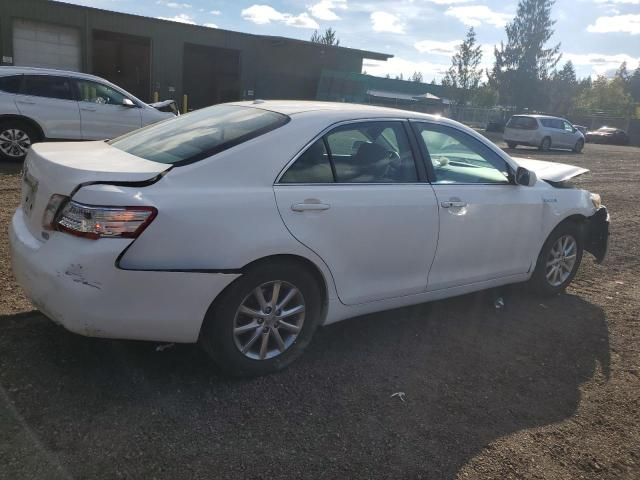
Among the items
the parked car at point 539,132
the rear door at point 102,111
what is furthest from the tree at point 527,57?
the rear door at point 102,111

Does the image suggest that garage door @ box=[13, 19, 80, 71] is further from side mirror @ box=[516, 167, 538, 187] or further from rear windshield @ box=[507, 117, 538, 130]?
side mirror @ box=[516, 167, 538, 187]

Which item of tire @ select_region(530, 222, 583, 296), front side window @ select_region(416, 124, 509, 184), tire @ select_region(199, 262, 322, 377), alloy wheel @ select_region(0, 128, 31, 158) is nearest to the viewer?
tire @ select_region(199, 262, 322, 377)

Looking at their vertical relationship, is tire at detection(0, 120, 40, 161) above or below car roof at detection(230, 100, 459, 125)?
below

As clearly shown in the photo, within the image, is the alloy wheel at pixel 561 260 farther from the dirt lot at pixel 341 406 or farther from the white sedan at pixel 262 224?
the dirt lot at pixel 341 406

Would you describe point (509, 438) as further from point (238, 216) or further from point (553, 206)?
point (553, 206)

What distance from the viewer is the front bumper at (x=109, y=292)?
107 inches

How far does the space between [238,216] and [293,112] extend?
921 mm

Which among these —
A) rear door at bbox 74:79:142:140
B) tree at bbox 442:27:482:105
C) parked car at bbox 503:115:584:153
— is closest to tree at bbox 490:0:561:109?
tree at bbox 442:27:482:105

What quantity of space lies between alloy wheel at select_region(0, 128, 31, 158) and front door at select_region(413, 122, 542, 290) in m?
8.00

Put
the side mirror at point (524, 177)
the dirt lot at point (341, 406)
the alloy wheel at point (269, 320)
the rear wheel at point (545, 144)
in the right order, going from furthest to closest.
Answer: the rear wheel at point (545, 144) < the side mirror at point (524, 177) < the alloy wheel at point (269, 320) < the dirt lot at point (341, 406)

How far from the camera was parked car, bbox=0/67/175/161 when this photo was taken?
945cm

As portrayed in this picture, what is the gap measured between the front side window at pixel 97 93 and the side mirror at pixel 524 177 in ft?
27.4

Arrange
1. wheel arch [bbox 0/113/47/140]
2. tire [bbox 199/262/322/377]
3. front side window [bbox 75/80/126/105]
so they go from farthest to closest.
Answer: front side window [bbox 75/80/126/105] → wheel arch [bbox 0/113/47/140] → tire [bbox 199/262/322/377]

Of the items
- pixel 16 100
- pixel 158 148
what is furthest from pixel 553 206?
pixel 16 100
